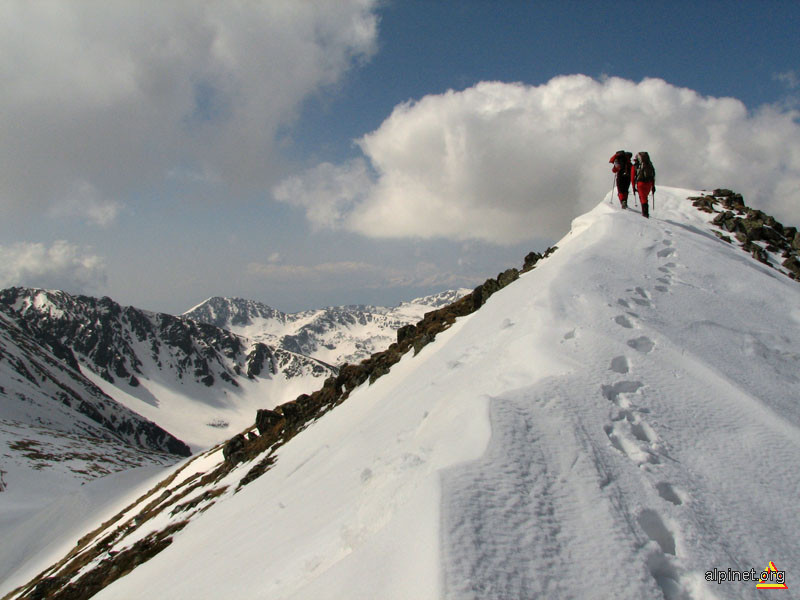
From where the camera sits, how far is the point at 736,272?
15.3m

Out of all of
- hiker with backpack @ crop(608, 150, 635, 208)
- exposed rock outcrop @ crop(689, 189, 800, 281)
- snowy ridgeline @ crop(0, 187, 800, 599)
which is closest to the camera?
snowy ridgeline @ crop(0, 187, 800, 599)

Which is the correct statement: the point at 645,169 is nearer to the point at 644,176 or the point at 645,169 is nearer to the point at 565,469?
the point at 644,176

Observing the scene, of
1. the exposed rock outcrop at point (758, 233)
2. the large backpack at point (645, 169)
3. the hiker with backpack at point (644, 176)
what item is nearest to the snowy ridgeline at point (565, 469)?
the hiker with backpack at point (644, 176)

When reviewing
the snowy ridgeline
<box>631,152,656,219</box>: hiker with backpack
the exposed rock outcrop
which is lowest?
the snowy ridgeline

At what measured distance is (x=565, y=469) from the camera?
6.08 metres

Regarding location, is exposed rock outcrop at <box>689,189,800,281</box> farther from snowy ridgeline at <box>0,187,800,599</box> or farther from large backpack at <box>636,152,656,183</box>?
snowy ridgeline at <box>0,187,800,599</box>

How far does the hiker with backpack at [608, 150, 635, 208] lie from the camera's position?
2388cm

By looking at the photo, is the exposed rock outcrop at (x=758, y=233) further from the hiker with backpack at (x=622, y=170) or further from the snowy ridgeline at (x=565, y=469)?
the snowy ridgeline at (x=565, y=469)

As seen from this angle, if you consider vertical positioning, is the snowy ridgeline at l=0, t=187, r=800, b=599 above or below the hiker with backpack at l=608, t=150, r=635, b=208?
below

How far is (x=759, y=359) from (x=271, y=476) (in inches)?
653

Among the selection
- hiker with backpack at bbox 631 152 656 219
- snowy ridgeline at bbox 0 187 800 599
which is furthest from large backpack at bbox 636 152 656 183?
snowy ridgeline at bbox 0 187 800 599

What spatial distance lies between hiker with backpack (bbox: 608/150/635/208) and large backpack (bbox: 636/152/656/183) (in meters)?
1.10

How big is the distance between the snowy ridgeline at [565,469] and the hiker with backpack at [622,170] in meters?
10.0

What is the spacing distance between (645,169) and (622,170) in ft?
5.24
